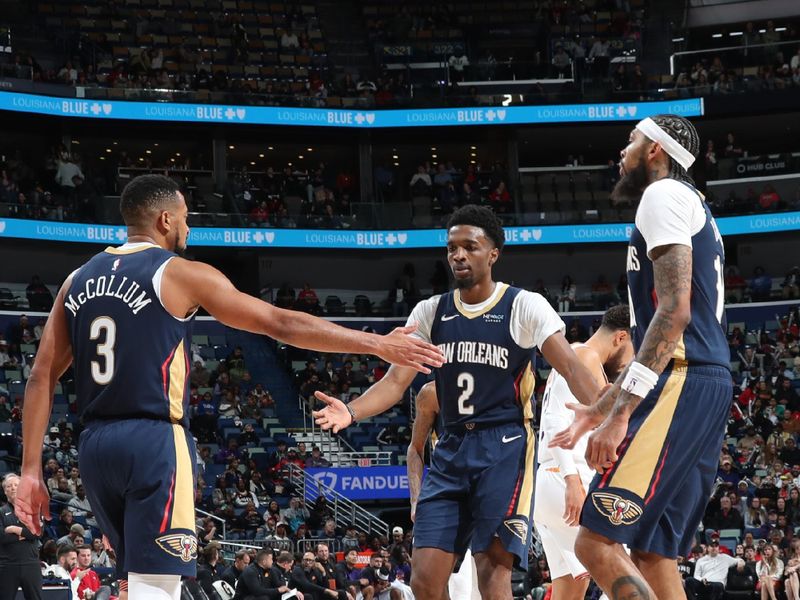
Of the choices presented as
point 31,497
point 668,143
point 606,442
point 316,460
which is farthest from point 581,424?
point 316,460

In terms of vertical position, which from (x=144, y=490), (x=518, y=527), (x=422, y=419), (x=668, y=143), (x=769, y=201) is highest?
(x=769, y=201)

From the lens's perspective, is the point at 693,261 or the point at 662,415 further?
the point at 693,261

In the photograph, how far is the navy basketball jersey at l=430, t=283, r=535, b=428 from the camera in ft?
22.4

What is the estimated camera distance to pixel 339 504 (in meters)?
26.0

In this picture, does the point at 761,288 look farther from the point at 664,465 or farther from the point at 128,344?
the point at 128,344

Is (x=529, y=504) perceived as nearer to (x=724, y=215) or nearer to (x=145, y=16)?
(x=724, y=215)

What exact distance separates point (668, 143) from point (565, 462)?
2.54 m

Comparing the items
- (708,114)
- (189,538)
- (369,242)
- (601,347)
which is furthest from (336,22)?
(189,538)

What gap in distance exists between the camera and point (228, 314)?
5312 millimetres

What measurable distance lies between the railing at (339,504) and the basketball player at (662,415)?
20.2 meters

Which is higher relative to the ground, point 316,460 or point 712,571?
point 316,460

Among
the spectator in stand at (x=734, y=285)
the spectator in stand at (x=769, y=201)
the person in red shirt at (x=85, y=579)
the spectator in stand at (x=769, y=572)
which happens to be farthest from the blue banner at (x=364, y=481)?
the spectator in stand at (x=769, y=201)

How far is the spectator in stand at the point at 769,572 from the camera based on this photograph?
19406 millimetres

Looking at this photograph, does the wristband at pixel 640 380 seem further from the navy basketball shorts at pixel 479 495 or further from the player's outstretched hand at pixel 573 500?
the player's outstretched hand at pixel 573 500
